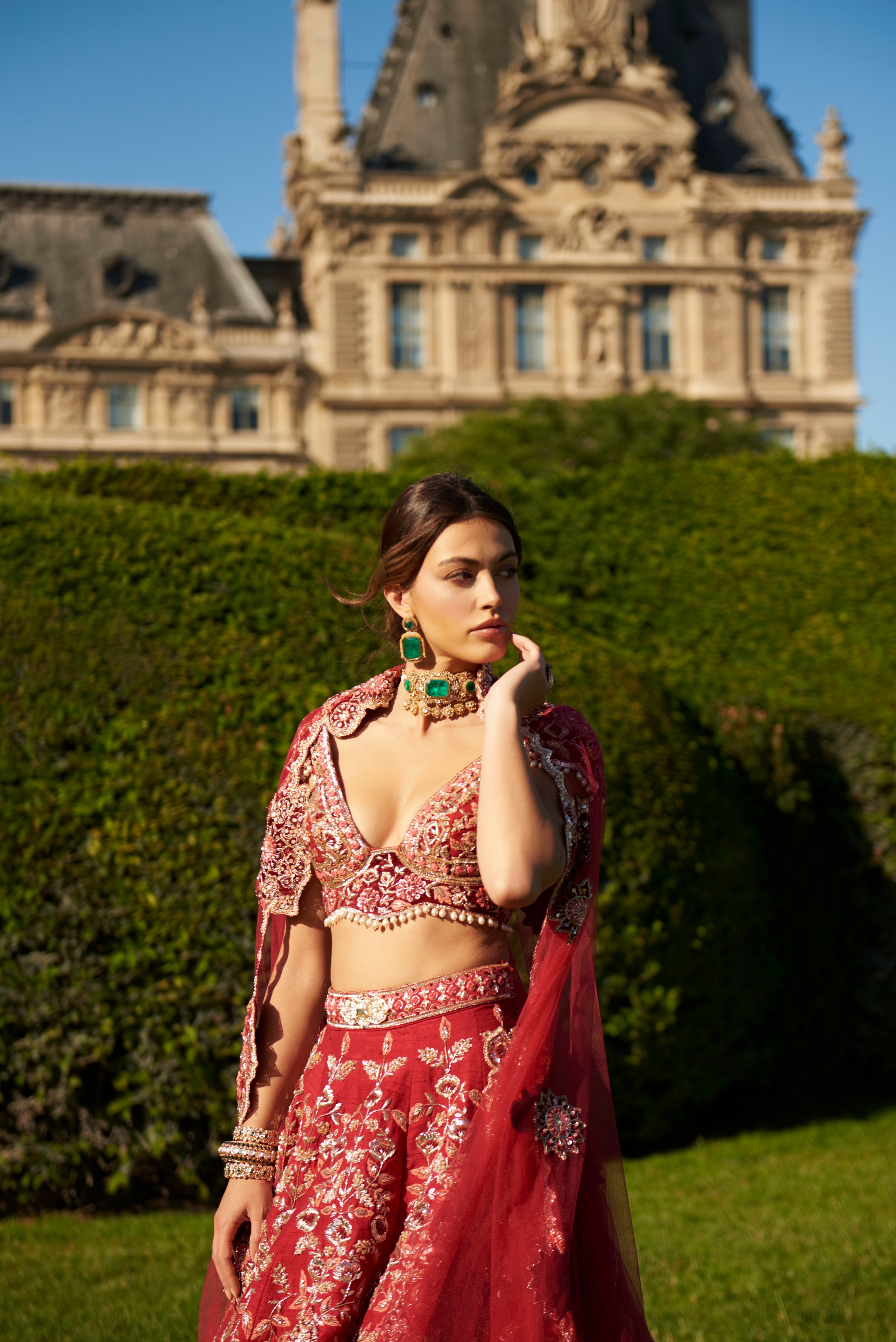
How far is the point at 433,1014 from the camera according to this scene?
241 cm

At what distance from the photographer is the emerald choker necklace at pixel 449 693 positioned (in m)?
2.59

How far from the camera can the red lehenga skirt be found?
7.52ft

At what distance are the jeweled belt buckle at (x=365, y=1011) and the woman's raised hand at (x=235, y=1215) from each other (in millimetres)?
364

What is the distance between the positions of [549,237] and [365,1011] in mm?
45364

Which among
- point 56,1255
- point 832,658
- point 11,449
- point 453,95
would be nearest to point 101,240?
point 11,449

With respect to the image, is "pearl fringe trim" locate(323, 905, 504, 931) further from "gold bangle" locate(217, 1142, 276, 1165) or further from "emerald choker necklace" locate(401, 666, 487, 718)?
"gold bangle" locate(217, 1142, 276, 1165)

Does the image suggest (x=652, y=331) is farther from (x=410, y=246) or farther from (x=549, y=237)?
(x=410, y=246)

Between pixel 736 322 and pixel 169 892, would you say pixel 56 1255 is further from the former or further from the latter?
pixel 736 322

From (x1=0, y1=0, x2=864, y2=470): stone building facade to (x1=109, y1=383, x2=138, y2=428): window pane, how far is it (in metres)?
0.07

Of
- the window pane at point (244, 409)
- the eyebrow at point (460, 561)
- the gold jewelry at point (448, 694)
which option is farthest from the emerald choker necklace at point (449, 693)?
the window pane at point (244, 409)

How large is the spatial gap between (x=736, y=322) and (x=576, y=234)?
601 centimetres

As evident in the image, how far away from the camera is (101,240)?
44344mm

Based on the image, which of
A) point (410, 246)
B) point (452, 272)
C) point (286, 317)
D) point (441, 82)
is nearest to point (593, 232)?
point (452, 272)

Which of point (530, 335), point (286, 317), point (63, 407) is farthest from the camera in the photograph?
point (530, 335)
